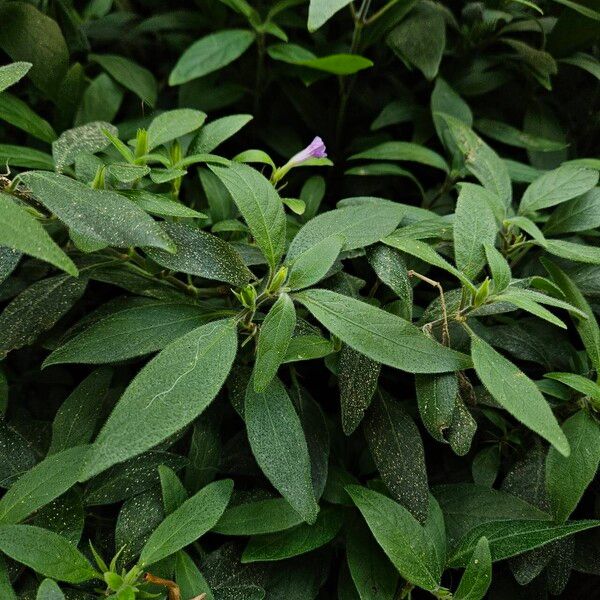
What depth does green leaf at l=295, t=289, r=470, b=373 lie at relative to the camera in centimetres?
61

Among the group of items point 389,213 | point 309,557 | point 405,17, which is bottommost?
point 309,557

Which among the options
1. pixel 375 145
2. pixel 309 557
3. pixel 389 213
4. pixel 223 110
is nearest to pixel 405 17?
pixel 375 145

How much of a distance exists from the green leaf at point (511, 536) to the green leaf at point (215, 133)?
527 millimetres

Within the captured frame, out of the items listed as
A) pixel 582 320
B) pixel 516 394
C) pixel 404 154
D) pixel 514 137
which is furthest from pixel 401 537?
pixel 514 137

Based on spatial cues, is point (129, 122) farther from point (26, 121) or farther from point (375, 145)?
point (375, 145)

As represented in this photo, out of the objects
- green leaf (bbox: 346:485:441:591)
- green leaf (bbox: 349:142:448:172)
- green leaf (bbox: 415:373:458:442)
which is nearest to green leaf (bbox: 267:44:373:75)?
green leaf (bbox: 349:142:448:172)

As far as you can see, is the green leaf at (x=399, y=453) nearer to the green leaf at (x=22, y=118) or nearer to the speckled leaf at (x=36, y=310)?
the speckled leaf at (x=36, y=310)

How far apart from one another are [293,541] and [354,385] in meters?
0.18

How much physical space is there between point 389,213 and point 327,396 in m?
0.30

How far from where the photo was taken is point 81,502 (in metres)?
0.67

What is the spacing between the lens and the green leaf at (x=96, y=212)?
0.58 meters

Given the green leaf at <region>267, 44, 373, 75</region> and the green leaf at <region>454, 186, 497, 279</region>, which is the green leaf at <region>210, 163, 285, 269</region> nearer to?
the green leaf at <region>454, 186, 497, 279</region>

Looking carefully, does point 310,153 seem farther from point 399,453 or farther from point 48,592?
point 48,592

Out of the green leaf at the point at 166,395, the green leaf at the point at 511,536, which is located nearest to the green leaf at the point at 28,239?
the green leaf at the point at 166,395
